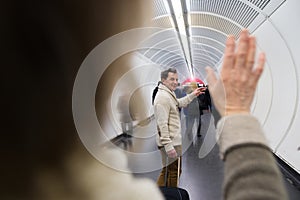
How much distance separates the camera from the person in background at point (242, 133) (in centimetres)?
31

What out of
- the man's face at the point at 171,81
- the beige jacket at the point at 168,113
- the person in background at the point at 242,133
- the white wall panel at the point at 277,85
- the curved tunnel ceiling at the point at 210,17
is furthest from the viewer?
the white wall panel at the point at 277,85

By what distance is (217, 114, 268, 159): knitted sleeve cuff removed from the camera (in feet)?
1.06

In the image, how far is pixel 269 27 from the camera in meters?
2.68

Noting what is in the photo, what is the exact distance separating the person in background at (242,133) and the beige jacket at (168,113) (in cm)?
118

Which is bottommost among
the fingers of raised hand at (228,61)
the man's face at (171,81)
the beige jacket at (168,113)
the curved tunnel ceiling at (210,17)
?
the beige jacket at (168,113)

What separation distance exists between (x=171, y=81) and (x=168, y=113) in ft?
0.80

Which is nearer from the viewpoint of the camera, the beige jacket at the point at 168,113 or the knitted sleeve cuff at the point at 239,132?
the knitted sleeve cuff at the point at 239,132

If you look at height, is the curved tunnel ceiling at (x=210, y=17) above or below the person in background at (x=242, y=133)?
above

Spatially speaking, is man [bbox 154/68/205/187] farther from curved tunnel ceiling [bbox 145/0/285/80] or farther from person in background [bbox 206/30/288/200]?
person in background [bbox 206/30/288/200]

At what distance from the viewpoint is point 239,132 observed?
327mm

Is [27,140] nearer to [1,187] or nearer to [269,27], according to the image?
[1,187]

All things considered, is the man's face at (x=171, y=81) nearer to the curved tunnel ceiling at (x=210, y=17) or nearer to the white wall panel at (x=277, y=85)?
the curved tunnel ceiling at (x=210, y=17)

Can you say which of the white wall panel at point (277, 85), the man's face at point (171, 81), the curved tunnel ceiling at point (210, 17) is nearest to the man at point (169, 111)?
the man's face at point (171, 81)

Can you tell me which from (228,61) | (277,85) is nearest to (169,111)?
(228,61)
